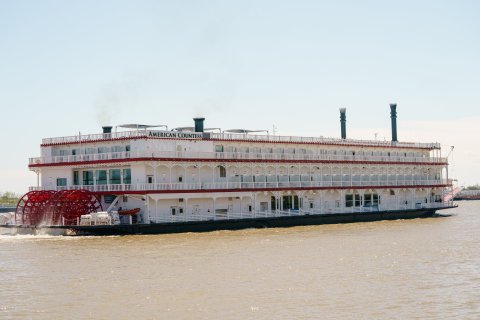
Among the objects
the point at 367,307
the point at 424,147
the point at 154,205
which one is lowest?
the point at 367,307

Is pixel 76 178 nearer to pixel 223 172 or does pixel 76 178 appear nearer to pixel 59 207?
pixel 59 207

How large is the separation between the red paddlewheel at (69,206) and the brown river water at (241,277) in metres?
3.04

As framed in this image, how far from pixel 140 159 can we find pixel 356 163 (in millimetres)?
22069

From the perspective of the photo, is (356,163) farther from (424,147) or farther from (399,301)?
(399,301)

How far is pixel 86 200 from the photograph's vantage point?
50.6m

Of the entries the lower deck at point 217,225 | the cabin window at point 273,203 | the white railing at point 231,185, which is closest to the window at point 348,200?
the white railing at point 231,185

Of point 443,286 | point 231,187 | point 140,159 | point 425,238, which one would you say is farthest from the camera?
point 231,187

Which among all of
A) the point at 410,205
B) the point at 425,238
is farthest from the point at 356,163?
the point at 425,238

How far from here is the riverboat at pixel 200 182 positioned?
50.4 meters

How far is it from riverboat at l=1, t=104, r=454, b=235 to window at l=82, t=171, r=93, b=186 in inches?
2.7

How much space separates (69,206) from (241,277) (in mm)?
22628

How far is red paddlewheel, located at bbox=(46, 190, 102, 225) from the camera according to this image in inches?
1943

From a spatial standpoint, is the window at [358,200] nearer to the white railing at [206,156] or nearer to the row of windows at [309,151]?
the white railing at [206,156]

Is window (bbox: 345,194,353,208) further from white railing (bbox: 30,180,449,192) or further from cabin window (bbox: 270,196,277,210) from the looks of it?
cabin window (bbox: 270,196,277,210)
